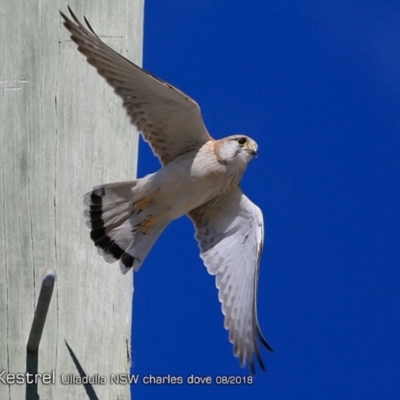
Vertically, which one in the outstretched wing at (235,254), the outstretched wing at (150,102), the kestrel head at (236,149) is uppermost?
the outstretched wing at (150,102)

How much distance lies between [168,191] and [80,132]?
0.68 m

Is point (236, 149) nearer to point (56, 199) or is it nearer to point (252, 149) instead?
point (252, 149)

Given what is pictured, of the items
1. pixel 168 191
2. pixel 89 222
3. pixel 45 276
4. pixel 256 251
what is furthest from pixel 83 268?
pixel 256 251

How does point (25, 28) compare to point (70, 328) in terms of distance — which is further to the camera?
point (25, 28)

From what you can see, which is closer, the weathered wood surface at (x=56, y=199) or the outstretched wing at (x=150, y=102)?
the weathered wood surface at (x=56, y=199)

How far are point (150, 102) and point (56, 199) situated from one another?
0.91 m

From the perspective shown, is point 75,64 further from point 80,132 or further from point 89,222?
point 89,222

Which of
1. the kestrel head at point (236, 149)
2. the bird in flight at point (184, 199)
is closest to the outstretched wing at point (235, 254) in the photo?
the bird in flight at point (184, 199)

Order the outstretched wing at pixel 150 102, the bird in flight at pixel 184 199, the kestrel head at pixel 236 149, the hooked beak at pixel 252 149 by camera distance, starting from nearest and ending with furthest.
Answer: the outstretched wing at pixel 150 102, the bird in flight at pixel 184 199, the kestrel head at pixel 236 149, the hooked beak at pixel 252 149

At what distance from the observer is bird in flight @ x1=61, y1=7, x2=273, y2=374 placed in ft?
13.7

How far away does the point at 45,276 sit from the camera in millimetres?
3336

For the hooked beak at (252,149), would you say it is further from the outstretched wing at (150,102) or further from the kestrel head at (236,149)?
the outstretched wing at (150,102)

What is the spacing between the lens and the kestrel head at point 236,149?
466cm

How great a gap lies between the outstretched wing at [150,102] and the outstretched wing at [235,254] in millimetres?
348
